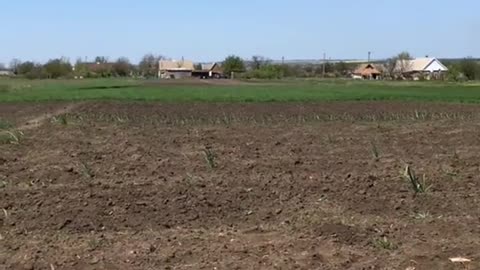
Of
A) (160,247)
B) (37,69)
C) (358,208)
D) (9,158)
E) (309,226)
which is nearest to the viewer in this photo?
(160,247)

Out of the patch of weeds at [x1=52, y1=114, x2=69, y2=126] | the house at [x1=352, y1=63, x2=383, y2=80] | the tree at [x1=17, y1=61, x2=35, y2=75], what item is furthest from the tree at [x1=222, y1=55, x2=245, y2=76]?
the patch of weeds at [x1=52, y1=114, x2=69, y2=126]

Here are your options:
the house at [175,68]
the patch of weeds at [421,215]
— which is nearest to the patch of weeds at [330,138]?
the patch of weeds at [421,215]

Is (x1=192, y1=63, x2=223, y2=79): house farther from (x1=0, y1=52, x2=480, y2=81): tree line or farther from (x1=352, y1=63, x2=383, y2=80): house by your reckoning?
(x1=352, y1=63, x2=383, y2=80): house

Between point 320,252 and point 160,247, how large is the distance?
4.66 ft

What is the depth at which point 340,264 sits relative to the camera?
668 centimetres

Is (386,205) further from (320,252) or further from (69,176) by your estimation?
(69,176)

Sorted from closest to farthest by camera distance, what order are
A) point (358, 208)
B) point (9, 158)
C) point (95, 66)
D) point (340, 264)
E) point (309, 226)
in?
point (340, 264)
point (309, 226)
point (358, 208)
point (9, 158)
point (95, 66)

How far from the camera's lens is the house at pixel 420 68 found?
14500 cm

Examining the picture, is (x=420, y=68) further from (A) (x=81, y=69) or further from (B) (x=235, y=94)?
(B) (x=235, y=94)

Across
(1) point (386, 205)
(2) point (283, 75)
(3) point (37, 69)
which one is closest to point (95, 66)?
(3) point (37, 69)

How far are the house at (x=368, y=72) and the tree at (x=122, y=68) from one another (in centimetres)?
4263

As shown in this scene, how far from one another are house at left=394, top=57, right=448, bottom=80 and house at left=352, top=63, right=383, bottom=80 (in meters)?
3.58

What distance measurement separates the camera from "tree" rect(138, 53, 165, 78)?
159m

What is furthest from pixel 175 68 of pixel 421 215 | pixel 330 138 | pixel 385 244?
pixel 385 244
